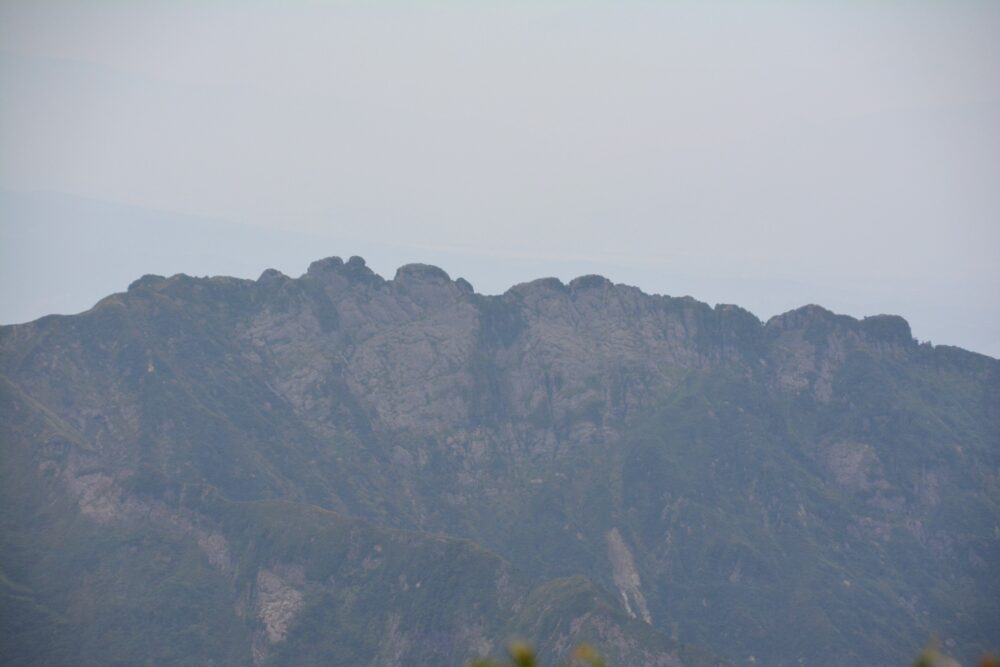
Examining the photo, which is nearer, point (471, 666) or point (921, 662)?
point (921, 662)

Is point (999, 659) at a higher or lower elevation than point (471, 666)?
higher

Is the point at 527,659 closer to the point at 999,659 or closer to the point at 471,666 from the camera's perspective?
the point at 471,666

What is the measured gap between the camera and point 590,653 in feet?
127

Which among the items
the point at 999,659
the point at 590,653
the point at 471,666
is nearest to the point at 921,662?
the point at 999,659

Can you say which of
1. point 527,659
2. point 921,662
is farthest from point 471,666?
point 921,662

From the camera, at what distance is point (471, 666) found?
40.1m

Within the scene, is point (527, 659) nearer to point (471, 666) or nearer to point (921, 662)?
point (471, 666)

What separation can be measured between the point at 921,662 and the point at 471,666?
1306cm

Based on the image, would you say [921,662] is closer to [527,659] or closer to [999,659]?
[999,659]

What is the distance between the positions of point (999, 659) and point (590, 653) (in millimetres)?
11497

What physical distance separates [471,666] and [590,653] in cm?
385

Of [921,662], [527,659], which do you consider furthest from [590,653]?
[921,662]

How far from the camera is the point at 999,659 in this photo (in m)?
37.2

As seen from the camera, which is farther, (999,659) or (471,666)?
(471,666)
